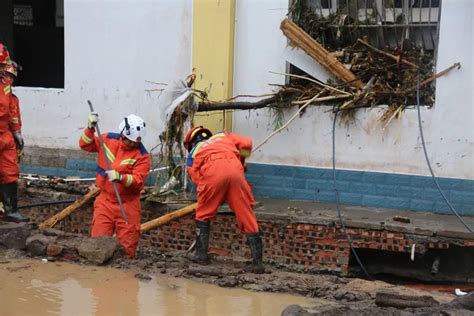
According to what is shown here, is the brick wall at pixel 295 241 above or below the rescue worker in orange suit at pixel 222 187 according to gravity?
below

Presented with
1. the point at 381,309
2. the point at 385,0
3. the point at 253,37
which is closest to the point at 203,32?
the point at 253,37

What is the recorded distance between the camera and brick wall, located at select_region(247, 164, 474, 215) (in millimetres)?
7270

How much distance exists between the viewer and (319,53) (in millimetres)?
7578

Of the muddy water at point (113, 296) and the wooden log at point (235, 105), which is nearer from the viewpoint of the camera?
the muddy water at point (113, 296)

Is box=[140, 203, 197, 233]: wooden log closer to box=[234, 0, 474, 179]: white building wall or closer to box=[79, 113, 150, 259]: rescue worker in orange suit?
box=[79, 113, 150, 259]: rescue worker in orange suit

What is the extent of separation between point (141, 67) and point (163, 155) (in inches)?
51.2

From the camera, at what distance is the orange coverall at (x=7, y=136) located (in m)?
6.65

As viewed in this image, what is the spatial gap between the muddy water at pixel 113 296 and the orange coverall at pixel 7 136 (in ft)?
4.53

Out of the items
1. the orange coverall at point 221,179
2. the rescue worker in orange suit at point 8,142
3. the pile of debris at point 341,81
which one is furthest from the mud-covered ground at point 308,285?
the pile of debris at point 341,81

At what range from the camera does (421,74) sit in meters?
7.47

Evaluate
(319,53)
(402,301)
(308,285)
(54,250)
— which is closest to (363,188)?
(319,53)

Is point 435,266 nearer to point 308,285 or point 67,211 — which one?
A: point 308,285

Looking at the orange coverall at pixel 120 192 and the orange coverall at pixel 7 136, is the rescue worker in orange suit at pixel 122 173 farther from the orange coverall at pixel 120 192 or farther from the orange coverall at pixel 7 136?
the orange coverall at pixel 7 136

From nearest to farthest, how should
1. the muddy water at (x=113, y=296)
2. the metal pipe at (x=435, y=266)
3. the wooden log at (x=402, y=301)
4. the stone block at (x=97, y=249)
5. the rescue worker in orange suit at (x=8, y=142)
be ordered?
the wooden log at (x=402, y=301)
the muddy water at (x=113, y=296)
the stone block at (x=97, y=249)
the rescue worker in orange suit at (x=8, y=142)
the metal pipe at (x=435, y=266)
